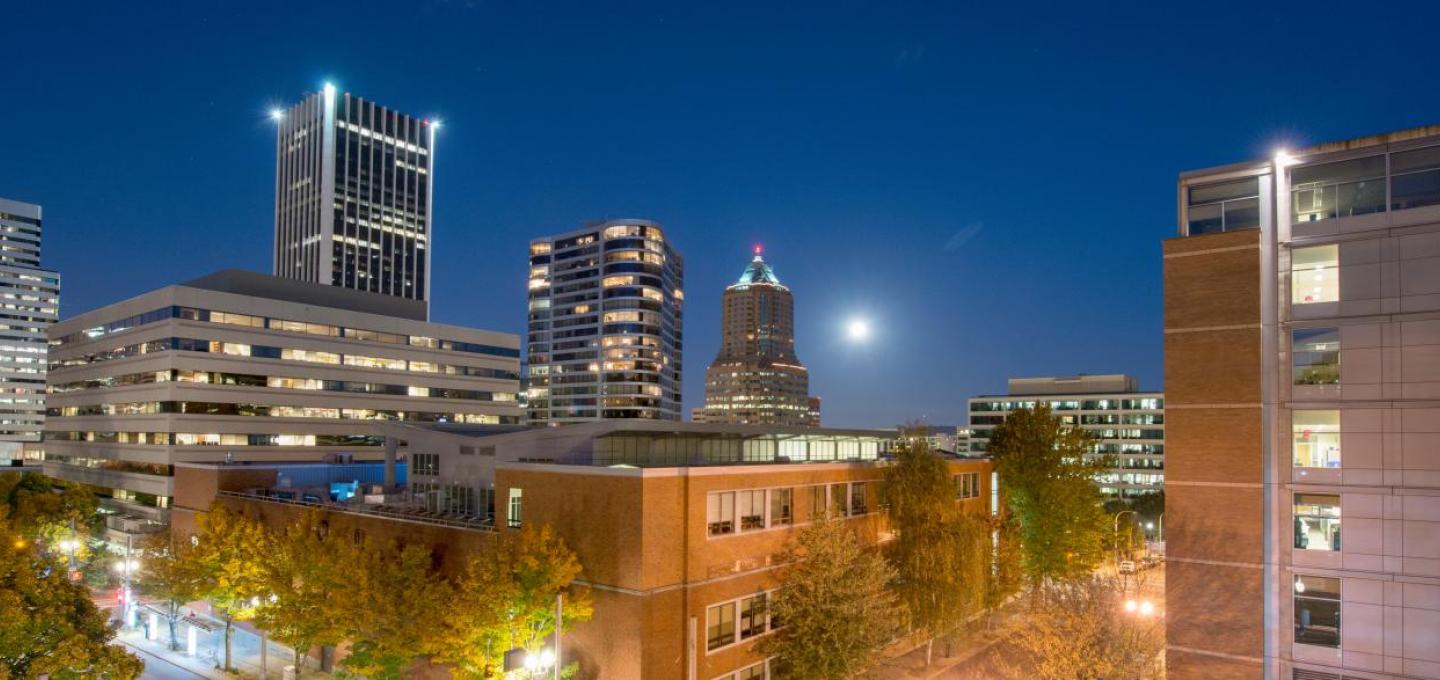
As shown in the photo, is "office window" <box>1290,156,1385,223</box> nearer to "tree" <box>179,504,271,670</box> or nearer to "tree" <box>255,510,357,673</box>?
"tree" <box>255,510,357,673</box>

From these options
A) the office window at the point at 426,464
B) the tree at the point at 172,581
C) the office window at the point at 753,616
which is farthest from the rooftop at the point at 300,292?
the office window at the point at 753,616

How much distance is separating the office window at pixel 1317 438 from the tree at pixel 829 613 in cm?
1595

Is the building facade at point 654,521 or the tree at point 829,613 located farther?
the tree at point 829,613

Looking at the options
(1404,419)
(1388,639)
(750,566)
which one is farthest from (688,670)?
(1404,419)

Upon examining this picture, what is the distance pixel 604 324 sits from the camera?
6516 inches

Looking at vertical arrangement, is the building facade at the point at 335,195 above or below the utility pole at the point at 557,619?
above

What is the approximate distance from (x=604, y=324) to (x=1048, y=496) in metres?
121

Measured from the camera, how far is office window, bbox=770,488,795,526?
38062mm

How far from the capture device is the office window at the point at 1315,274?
2862 centimetres

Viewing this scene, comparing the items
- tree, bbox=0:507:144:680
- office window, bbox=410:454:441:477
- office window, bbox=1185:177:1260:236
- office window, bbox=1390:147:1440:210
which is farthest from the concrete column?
office window, bbox=1390:147:1440:210

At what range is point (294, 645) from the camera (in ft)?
119

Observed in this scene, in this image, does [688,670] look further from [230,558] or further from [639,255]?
[639,255]

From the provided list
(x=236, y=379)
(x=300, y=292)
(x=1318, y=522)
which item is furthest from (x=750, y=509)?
(x=300, y=292)

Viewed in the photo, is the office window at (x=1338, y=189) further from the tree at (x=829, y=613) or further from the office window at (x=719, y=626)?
the office window at (x=719, y=626)
